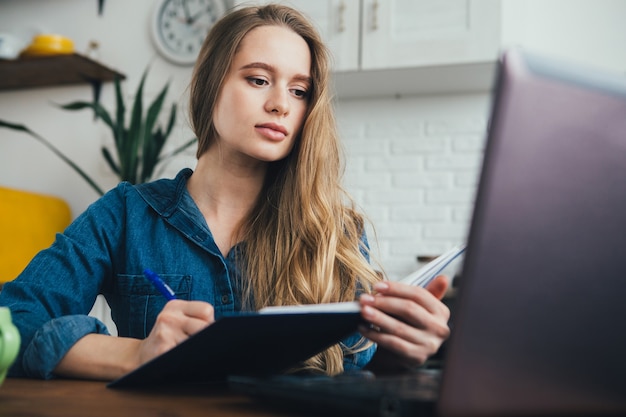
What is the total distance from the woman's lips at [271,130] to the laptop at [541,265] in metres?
0.78

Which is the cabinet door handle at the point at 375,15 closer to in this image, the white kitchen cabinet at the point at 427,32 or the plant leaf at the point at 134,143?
the white kitchen cabinet at the point at 427,32

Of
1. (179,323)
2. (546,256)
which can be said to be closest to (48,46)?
(179,323)

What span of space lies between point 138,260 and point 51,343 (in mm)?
371

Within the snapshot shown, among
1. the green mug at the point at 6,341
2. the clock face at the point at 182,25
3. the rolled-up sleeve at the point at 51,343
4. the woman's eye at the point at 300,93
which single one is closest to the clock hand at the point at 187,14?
the clock face at the point at 182,25

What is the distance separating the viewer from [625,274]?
41 centimetres

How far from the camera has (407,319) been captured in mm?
700

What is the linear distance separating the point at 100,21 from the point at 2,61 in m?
0.51

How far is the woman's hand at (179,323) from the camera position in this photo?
2.12 ft

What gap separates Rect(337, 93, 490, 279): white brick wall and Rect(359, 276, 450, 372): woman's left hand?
6.54 ft

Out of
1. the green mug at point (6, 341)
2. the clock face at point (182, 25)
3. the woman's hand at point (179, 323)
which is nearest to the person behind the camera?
the green mug at point (6, 341)

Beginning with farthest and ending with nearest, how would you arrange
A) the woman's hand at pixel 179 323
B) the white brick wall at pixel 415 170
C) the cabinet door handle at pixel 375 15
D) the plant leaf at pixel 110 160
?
the plant leaf at pixel 110 160 → the white brick wall at pixel 415 170 → the cabinet door handle at pixel 375 15 → the woman's hand at pixel 179 323

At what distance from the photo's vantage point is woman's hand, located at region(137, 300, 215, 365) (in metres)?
0.65

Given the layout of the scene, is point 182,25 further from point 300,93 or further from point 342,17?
point 300,93

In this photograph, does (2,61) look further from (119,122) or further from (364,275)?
(364,275)
